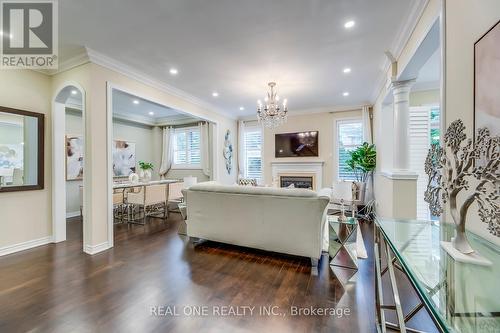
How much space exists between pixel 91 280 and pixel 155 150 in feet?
18.6

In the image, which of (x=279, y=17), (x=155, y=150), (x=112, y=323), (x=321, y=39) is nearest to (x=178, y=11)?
(x=279, y=17)

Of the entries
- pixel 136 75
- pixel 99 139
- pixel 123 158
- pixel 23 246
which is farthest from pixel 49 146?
pixel 123 158

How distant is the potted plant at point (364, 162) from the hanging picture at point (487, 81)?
4.00 metres

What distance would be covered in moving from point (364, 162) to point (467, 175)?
4.41 meters

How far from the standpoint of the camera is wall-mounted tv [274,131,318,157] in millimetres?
6246

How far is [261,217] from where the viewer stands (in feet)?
9.58

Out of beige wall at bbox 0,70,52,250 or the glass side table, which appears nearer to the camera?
the glass side table

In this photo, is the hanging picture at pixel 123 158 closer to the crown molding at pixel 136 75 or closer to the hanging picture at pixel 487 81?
the crown molding at pixel 136 75

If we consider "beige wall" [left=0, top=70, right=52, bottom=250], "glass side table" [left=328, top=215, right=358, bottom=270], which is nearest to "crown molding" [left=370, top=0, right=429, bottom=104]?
"glass side table" [left=328, top=215, right=358, bottom=270]

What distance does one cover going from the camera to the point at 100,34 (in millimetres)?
2682

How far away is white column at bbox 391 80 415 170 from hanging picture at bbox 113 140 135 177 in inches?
266

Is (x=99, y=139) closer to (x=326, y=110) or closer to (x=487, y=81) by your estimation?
(x=487, y=81)

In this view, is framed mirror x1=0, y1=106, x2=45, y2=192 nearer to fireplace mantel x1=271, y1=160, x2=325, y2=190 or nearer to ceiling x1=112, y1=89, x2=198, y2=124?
ceiling x1=112, y1=89, x2=198, y2=124

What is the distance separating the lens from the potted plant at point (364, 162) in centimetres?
509
